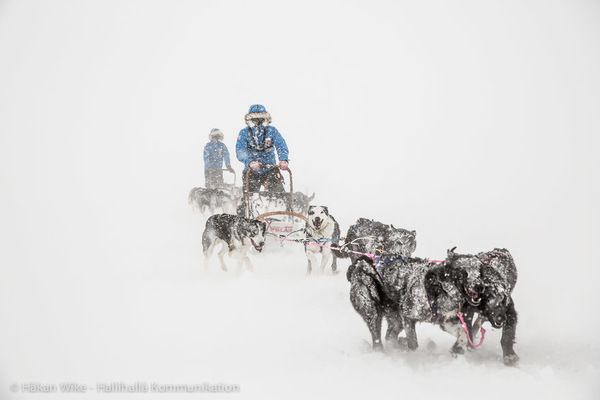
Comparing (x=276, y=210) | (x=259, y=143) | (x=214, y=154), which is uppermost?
(x=214, y=154)

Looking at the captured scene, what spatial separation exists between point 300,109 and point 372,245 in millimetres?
47064

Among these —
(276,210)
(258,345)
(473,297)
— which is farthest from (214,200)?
(473,297)

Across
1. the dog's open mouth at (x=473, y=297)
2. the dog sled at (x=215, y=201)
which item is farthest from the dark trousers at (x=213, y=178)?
the dog's open mouth at (x=473, y=297)

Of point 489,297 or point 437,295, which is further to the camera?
point 437,295

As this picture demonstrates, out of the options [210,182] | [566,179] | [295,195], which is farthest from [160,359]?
[566,179]

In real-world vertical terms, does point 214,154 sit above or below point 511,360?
above

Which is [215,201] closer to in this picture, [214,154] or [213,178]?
[213,178]

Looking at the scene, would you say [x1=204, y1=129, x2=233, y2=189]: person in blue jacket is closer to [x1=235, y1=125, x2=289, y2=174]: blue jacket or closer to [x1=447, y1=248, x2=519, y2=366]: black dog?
[x1=235, y1=125, x2=289, y2=174]: blue jacket

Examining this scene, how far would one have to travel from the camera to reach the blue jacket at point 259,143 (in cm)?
798

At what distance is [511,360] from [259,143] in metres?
5.80

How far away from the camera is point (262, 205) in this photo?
25.0 ft

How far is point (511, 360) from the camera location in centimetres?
348

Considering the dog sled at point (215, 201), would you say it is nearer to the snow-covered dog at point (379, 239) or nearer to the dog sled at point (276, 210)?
the dog sled at point (276, 210)

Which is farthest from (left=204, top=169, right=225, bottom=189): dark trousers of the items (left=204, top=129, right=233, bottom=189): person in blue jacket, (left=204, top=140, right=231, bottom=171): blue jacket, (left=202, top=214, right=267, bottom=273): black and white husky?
(left=202, top=214, right=267, bottom=273): black and white husky
